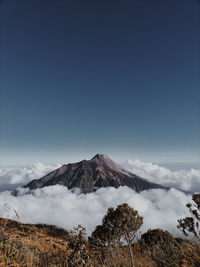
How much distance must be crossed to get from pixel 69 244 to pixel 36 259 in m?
0.78

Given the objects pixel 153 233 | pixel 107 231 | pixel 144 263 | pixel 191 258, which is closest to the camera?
pixel 191 258

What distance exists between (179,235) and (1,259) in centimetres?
367

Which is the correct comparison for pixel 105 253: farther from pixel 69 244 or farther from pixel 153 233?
pixel 153 233

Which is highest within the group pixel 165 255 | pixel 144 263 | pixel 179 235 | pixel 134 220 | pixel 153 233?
pixel 179 235

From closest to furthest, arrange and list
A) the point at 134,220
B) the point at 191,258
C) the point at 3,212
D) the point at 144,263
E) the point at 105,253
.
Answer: the point at 191,258, the point at 3,212, the point at 144,263, the point at 105,253, the point at 134,220

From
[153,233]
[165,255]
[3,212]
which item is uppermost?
[3,212]

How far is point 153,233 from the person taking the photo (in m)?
38.4

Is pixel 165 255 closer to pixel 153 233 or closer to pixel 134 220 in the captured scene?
pixel 134 220

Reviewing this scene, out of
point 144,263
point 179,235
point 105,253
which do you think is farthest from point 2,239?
point 179,235

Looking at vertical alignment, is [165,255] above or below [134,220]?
above

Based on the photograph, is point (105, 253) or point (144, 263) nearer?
point (144, 263)

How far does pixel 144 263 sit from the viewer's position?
4379 mm

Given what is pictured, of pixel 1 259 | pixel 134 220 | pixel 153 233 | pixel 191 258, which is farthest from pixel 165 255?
pixel 153 233

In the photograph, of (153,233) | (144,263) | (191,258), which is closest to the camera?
(191,258)
